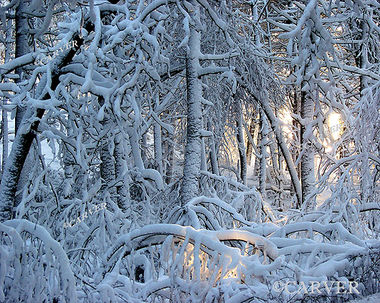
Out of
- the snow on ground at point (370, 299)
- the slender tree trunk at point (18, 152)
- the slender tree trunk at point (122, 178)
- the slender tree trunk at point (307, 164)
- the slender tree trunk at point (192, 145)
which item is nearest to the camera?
the snow on ground at point (370, 299)

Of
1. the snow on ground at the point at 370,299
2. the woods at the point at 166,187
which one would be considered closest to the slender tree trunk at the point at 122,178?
the woods at the point at 166,187

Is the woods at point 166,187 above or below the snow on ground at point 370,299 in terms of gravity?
above

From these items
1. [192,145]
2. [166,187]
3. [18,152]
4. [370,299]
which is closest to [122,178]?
[192,145]

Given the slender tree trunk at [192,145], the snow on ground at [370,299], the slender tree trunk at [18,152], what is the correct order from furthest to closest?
the slender tree trunk at [192,145] < the slender tree trunk at [18,152] < the snow on ground at [370,299]

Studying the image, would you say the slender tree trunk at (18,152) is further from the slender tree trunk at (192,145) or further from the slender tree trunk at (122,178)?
the slender tree trunk at (192,145)

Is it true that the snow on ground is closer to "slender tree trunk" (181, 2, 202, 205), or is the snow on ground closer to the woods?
the woods

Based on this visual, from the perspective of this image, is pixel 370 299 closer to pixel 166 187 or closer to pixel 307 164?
pixel 166 187

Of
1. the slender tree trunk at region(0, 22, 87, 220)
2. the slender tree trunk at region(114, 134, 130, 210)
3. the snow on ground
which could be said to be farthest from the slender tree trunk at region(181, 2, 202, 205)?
the snow on ground

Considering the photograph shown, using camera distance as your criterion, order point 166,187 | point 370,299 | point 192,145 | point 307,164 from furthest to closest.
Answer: point 307,164 < point 166,187 < point 192,145 < point 370,299

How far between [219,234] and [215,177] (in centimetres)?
467

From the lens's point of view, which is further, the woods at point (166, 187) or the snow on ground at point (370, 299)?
the snow on ground at point (370, 299)

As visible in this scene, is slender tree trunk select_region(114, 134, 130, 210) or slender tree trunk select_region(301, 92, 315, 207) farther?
slender tree trunk select_region(301, 92, 315, 207)

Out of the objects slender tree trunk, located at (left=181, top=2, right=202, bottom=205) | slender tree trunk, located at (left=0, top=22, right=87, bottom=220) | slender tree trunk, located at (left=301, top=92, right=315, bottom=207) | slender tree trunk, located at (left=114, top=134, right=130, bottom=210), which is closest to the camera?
slender tree trunk, located at (left=0, top=22, right=87, bottom=220)

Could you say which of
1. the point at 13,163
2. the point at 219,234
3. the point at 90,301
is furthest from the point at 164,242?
the point at 13,163
